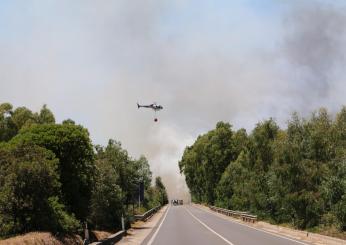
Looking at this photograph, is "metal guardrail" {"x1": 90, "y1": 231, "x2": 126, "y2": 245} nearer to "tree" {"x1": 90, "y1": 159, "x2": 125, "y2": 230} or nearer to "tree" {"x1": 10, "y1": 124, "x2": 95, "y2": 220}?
"tree" {"x1": 10, "y1": 124, "x2": 95, "y2": 220}

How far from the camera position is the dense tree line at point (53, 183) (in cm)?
1717

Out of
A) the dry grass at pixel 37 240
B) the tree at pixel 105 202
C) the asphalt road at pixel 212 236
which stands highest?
the tree at pixel 105 202

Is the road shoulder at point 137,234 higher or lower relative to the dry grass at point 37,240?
higher

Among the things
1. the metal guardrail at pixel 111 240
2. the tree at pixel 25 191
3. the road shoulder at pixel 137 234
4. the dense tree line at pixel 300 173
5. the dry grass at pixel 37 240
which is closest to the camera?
the dry grass at pixel 37 240

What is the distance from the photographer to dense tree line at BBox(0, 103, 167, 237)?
1717cm

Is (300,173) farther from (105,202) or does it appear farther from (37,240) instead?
(37,240)

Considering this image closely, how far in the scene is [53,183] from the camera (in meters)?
18.1

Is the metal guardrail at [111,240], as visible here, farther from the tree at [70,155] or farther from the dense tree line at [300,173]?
the dense tree line at [300,173]

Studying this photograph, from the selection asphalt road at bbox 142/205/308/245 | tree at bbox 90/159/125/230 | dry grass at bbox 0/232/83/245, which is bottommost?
dry grass at bbox 0/232/83/245

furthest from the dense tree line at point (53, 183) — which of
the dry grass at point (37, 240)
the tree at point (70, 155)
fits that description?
the dry grass at point (37, 240)

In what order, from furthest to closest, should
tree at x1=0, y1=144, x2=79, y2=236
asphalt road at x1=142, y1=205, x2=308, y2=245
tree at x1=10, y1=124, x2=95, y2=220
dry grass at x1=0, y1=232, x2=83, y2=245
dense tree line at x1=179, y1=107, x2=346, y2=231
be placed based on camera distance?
1. dense tree line at x1=179, y1=107, x2=346, y2=231
2. asphalt road at x1=142, y1=205, x2=308, y2=245
3. tree at x1=10, y1=124, x2=95, y2=220
4. tree at x1=0, y1=144, x2=79, y2=236
5. dry grass at x1=0, y1=232, x2=83, y2=245

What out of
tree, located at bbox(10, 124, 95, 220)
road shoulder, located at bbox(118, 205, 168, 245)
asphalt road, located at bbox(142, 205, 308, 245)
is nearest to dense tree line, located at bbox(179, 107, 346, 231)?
asphalt road, located at bbox(142, 205, 308, 245)

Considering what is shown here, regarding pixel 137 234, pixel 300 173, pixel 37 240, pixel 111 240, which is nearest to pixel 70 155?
pixel 111 240

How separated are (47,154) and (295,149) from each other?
22032 millimetres
